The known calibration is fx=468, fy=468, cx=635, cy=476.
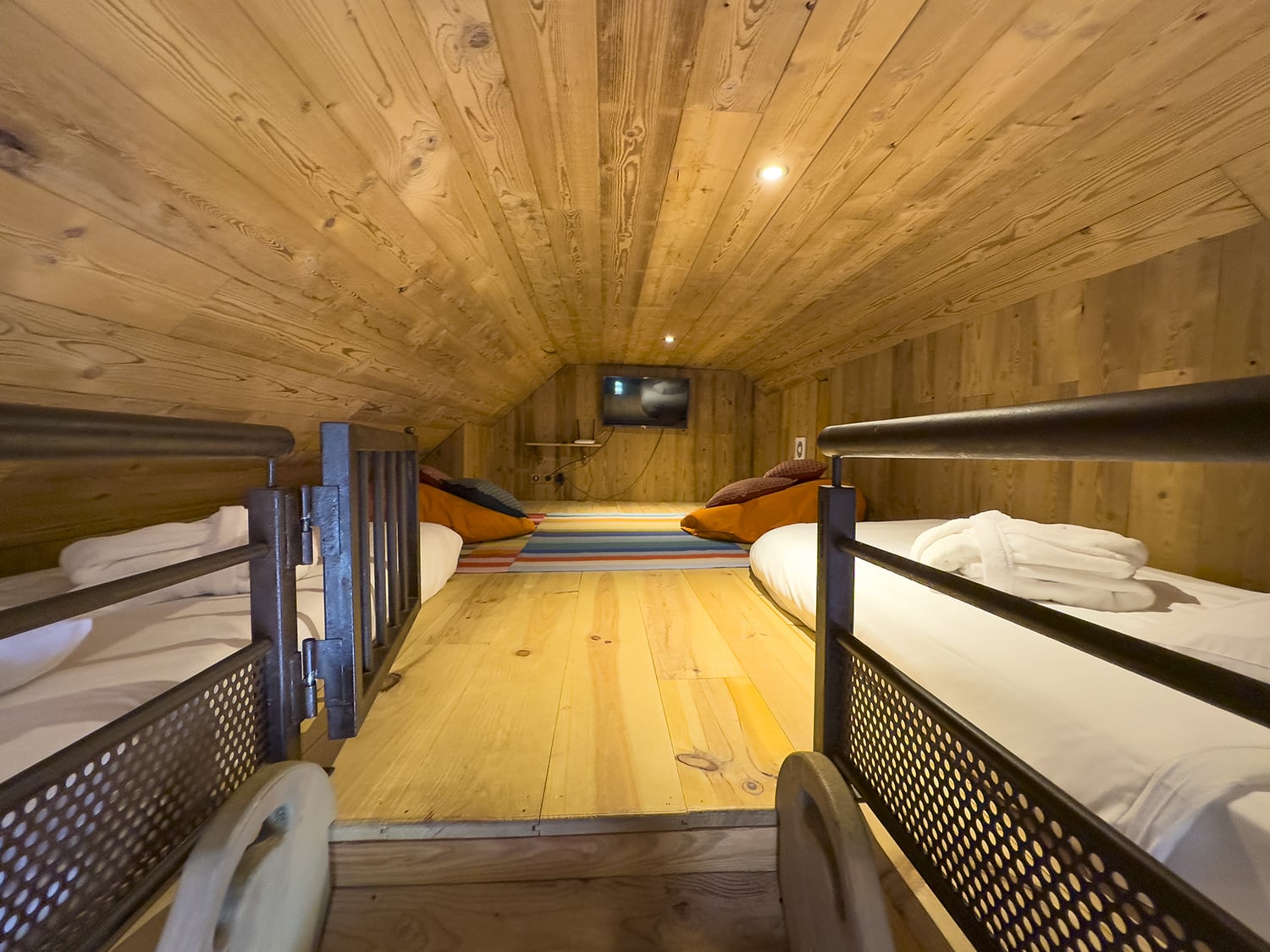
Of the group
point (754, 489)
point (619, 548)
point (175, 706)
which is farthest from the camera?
point (754, 489)

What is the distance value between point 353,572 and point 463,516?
6.21 feet

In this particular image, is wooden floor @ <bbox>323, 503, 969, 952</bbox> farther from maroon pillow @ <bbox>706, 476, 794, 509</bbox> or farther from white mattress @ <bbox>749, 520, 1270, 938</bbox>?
maroon pillow @ <bbox>706, 476, 794, 509</bbox>

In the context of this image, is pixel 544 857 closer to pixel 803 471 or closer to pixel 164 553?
pixel 164 553

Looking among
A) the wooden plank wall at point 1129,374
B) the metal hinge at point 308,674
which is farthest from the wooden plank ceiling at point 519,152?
the metal hinge at point 308,674

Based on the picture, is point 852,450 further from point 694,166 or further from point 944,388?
point 944,388

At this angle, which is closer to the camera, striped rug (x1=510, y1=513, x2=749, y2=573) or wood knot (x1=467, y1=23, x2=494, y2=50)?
wood knot (x1=467, y1=23, x2=494, y2=50)

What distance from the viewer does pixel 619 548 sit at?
106 inches

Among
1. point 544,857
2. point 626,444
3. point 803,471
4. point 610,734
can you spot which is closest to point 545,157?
point 610,734

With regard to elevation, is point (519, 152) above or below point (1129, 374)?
above

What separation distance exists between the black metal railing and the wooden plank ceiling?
58cm

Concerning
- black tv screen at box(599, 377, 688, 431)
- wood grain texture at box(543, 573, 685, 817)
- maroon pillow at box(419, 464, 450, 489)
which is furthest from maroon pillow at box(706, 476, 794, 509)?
black tv screen at box(599, 377, 688, 431)

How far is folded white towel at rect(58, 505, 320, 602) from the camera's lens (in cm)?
108

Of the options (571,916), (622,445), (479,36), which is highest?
(479,36)

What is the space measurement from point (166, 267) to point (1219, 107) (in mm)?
2279
